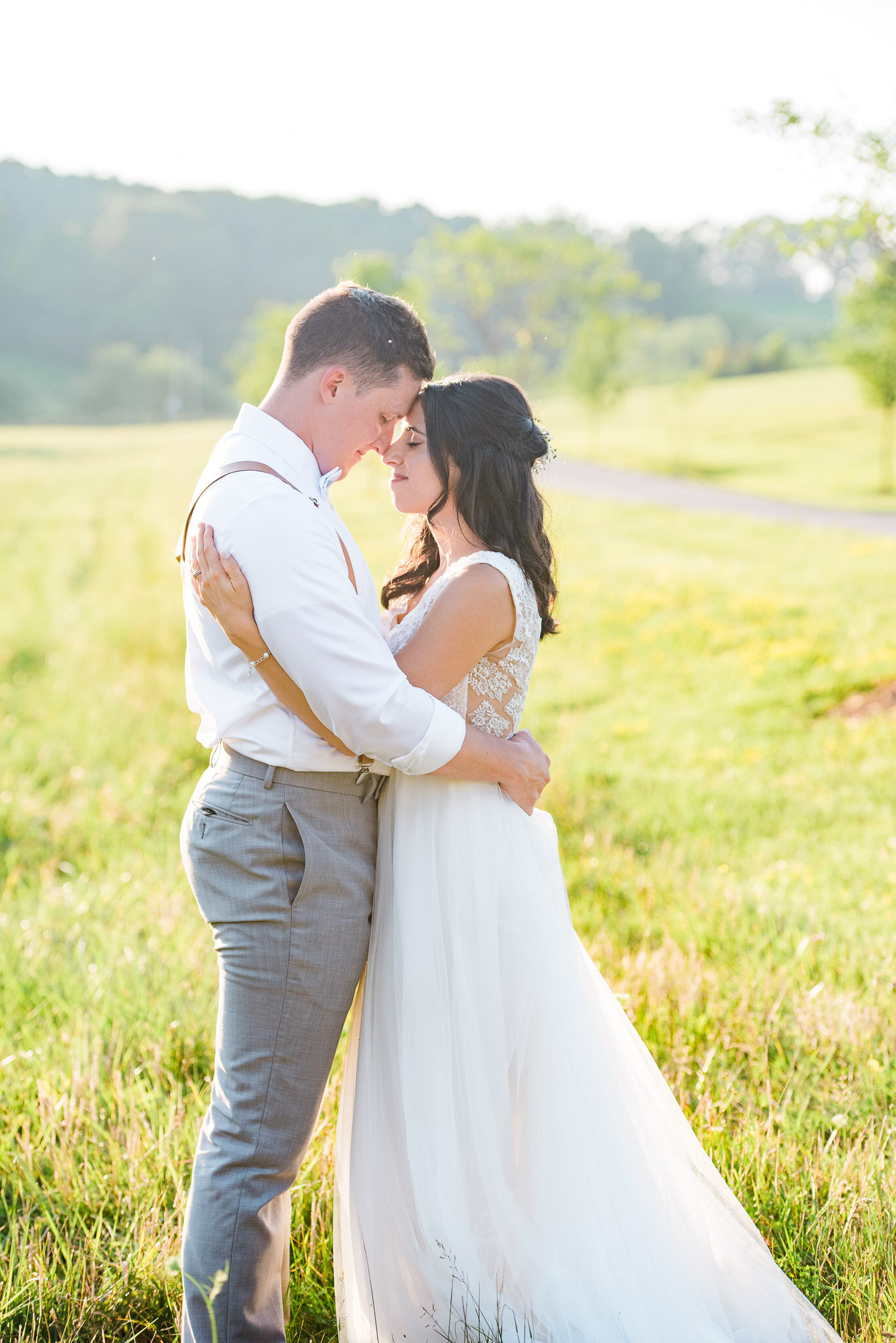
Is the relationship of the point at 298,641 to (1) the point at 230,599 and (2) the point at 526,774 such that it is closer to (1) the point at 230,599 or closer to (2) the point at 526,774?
(1) the point at 230,599

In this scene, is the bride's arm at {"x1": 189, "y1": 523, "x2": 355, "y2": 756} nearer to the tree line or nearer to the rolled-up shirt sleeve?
the rolled-up shirt sleeve

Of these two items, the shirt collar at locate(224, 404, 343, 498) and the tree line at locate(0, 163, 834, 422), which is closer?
the shirt collar at locate(224, 404, 343, 498)

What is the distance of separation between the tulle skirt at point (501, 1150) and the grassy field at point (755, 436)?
2958 centimetres

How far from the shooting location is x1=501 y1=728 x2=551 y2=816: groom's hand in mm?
2699

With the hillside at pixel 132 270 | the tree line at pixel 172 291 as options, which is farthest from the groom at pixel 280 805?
the hillside at pixel 132 270

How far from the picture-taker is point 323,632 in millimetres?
2293

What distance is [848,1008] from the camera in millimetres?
3889

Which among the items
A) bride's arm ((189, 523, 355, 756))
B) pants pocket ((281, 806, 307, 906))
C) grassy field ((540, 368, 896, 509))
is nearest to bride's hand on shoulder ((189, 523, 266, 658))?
bride's arm ((189, 523, 355, 756))

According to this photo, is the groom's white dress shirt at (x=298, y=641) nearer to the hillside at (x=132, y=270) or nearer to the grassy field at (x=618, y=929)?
the grassy field at (x=618, y=929)

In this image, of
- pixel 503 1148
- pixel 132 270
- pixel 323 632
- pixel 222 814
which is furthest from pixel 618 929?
pixel 132 270

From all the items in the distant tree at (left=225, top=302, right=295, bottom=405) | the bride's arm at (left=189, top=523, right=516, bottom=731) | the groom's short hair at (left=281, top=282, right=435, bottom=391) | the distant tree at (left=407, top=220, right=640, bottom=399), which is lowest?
the bride's arm at (left=189, top=523, right=516, bottom=731)

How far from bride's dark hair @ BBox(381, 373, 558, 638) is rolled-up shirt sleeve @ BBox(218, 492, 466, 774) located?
0.62m

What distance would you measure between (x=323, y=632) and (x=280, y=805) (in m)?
0.46

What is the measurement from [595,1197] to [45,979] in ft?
9.23
